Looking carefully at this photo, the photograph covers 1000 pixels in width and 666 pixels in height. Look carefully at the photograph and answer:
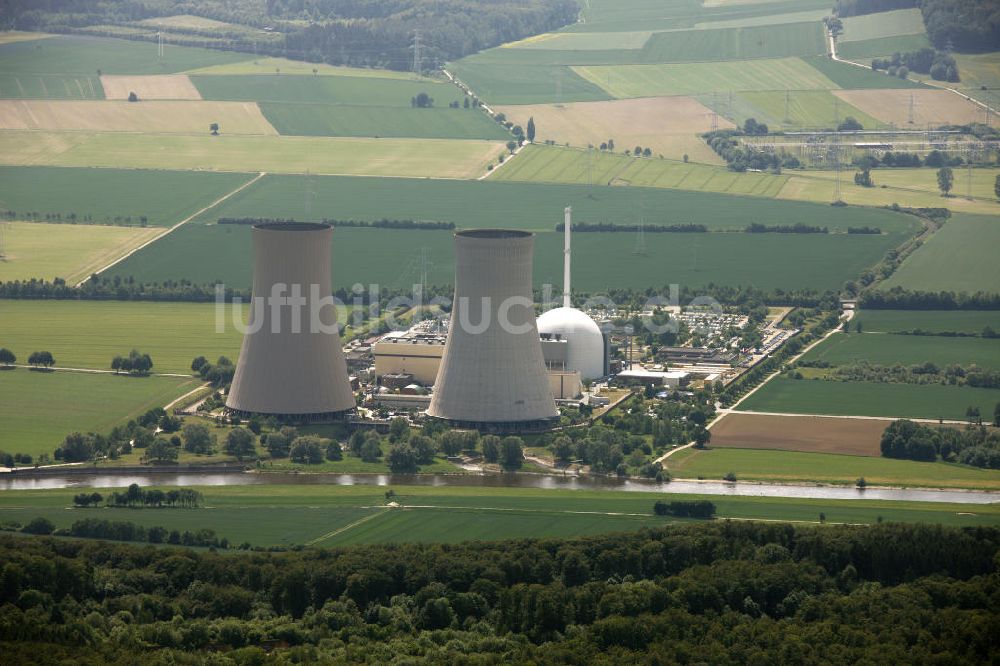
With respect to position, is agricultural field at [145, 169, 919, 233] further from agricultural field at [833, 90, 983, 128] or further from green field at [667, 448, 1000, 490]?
green field at [667, 448, 1000, 490]

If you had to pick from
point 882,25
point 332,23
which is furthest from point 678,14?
point 332,23

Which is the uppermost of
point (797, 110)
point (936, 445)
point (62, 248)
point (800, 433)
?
point (797, 110)

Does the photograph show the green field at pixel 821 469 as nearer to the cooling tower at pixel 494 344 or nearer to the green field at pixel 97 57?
the cooling tower at pixel 494 344

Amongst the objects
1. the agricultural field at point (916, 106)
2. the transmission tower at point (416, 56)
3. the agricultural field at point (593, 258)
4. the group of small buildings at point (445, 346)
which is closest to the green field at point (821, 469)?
the group of small buildings at point (445, 346)

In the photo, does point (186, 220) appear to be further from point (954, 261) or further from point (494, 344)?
point (494, 344)

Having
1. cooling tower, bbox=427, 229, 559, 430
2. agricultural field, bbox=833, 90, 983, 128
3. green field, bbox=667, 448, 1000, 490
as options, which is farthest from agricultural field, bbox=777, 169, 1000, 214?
green field, bbox=667, 448, 1000, 490

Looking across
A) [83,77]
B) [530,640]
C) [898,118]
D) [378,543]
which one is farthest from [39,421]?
[898,118]
